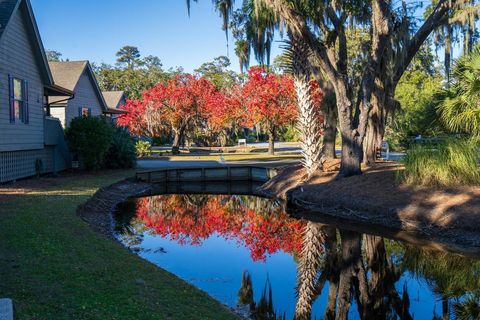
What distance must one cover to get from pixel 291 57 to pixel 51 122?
11018mm

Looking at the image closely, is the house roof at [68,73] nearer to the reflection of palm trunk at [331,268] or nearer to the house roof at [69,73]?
the house roof at [69,73]

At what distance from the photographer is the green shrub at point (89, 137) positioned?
20.6m

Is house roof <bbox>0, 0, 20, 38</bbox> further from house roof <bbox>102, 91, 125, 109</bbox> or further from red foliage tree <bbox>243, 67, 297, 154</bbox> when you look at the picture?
house roof <bbox>102, 91, 125, 109</bbox>

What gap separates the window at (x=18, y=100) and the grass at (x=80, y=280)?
7401mm

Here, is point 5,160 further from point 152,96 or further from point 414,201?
point 152,96

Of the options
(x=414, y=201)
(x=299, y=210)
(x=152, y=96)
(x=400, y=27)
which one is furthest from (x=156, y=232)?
(x=152, y=96)

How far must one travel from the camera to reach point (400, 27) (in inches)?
671

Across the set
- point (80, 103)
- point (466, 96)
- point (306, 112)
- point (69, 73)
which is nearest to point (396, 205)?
point (466, 96)

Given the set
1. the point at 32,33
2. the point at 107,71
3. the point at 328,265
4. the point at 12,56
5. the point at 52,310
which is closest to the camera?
the point at 52,310

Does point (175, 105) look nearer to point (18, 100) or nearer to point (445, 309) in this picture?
point (18, 100)

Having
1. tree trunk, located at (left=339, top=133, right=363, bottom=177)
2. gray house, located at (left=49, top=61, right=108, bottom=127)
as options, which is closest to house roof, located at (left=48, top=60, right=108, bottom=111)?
gray house, located at (left=49, top=61, right=108, bottom=127)

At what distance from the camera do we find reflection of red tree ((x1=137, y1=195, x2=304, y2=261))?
453 inches

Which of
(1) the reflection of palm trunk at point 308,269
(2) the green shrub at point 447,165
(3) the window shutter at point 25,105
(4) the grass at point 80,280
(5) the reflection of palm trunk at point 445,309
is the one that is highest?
(3) the window shutter at point 25,105

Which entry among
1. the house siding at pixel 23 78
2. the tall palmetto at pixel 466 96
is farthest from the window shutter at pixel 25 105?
the tall palmetto at pixel 466 96
